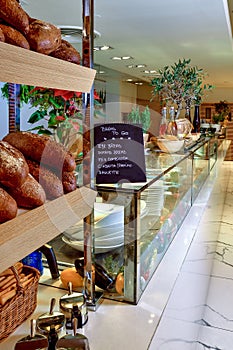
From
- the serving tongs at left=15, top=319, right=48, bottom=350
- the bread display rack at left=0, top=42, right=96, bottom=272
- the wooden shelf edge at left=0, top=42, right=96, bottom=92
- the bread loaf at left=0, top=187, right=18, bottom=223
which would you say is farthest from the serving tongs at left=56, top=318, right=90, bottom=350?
the wooden shelf edge at left=0, top=42, right=96, bottom=92

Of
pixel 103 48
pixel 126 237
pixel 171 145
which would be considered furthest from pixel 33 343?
pixel 103 48

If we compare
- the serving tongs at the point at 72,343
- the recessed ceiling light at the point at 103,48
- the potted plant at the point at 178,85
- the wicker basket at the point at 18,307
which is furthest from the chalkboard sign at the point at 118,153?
the recessed ceiling light at the point at 103,48

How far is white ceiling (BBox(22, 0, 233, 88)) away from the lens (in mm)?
3660

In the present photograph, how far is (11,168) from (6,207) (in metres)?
0.07

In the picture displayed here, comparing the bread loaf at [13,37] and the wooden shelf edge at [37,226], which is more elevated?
the bread loaf at [13,37]

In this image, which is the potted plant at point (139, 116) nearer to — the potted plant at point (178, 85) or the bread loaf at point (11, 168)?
the potted plant at point (178, 85)

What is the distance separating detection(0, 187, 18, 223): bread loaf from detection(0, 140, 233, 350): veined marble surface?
0.45m

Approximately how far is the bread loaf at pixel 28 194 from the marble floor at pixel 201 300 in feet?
1.69

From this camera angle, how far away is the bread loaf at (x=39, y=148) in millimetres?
719

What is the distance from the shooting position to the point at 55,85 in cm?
64

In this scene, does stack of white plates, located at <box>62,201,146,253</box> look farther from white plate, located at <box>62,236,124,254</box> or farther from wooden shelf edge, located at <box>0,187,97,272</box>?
wooden shelf edge, located at <box>0,187,97,272</box>

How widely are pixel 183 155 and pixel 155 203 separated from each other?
647mm

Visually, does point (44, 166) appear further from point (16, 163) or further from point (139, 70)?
point (139, 70)

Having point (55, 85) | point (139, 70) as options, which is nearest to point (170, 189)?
point (55, 85)
